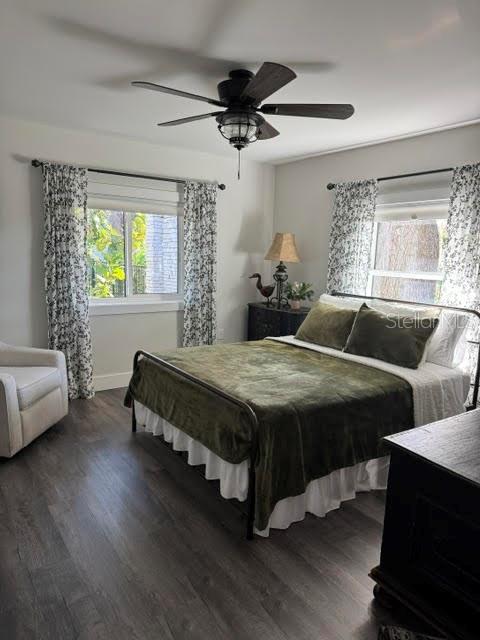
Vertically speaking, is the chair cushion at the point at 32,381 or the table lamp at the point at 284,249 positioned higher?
the table lamp at the point at 284,249

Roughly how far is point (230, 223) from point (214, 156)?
2.53 ft

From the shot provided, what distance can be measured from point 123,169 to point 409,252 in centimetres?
293

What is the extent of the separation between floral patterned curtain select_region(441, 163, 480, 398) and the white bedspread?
598 millimetres

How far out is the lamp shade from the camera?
15.8ft

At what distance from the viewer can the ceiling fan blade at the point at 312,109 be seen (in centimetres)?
243

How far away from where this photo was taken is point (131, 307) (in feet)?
15.1

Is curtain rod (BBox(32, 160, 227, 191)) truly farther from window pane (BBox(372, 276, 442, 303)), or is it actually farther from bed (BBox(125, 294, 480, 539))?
window pane (BBox(372, 276, 442, 303))

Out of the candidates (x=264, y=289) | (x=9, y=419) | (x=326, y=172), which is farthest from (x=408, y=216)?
(x=9, y=419)

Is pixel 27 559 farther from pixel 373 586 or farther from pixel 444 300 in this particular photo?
pixel 444 300

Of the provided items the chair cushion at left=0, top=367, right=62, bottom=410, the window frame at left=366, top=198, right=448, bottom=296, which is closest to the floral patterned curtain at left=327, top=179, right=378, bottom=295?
the window frame at left=366, top=198, right=448, bottom=296

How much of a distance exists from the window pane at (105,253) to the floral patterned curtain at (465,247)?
3.16m

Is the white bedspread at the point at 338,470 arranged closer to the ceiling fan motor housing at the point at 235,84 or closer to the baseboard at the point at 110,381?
the baseboard at the point at 110,381

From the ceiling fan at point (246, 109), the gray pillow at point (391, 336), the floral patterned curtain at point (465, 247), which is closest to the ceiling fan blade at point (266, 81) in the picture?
the ceiling fan at point (246, 109)

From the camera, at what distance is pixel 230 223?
204 inches
